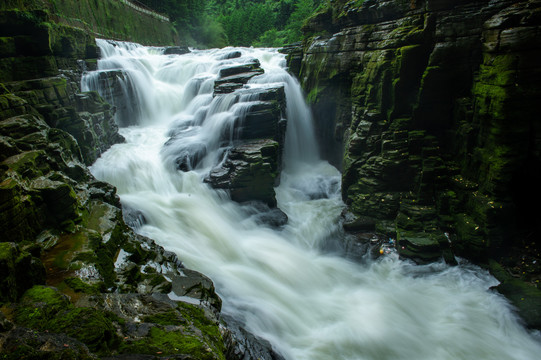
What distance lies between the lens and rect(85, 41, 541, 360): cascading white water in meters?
6.35

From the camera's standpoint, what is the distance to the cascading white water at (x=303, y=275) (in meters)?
6.35

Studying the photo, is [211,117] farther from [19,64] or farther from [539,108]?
[539,108]

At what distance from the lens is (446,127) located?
9727 millimetres

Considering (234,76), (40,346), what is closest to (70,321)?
(40,346)

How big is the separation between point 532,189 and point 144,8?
35.2 m

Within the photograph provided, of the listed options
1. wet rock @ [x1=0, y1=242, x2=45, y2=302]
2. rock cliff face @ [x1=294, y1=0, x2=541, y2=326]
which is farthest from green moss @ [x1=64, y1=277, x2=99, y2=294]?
rock cliff face @ [x1=294, y1=0, x2=541, y2=326]

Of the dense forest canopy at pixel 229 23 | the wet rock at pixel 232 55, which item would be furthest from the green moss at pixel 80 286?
the dense forest canopy at pixel 229 23

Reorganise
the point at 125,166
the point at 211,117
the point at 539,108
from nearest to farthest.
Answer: the point at 539,108 → the point at 125,166 → the point at 211,117

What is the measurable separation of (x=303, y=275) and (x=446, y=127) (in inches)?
252

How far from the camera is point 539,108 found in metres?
7.48

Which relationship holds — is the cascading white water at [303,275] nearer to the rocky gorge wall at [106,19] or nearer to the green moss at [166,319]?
the green moss at [166,319]

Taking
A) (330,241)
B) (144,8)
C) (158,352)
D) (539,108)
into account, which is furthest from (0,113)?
(144,8)

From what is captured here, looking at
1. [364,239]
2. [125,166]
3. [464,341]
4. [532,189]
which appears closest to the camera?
[464,341]

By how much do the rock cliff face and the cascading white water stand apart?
961 millimetres
